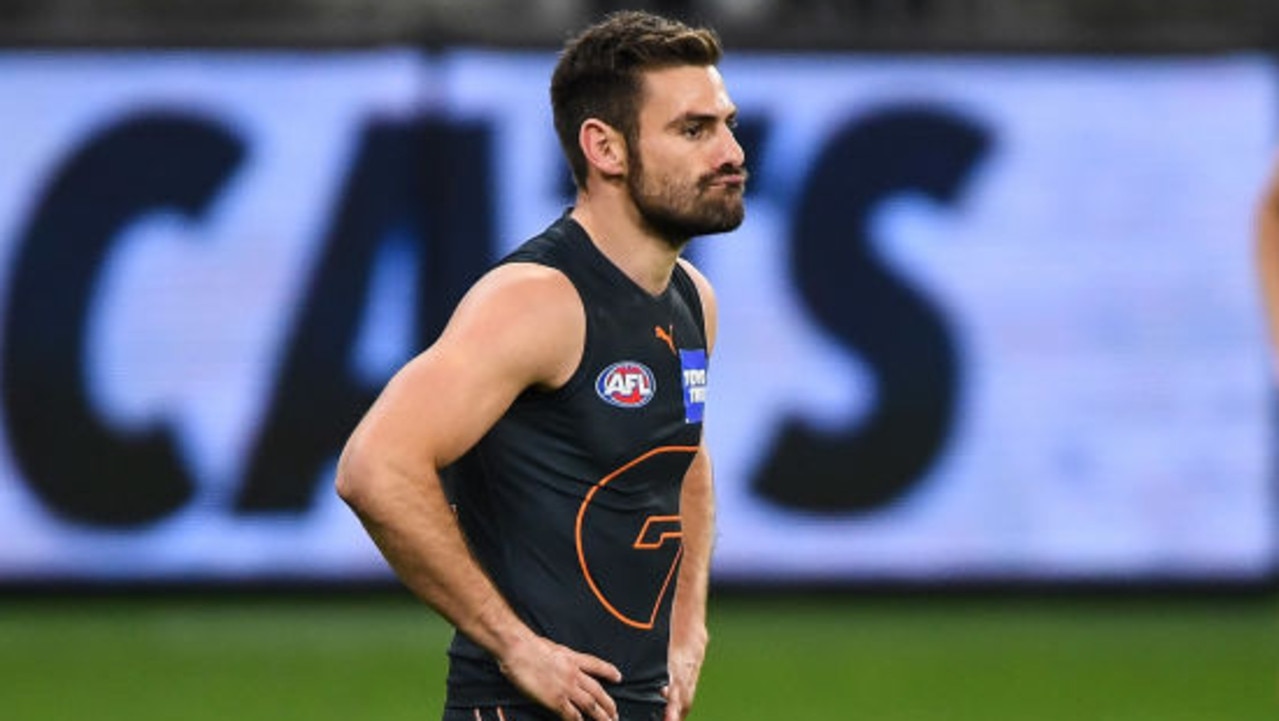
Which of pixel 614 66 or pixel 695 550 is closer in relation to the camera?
pixel 614 66

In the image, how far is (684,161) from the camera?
5.14 m

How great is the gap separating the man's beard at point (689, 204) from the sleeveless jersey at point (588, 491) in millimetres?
134

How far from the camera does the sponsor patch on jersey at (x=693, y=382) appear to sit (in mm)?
5234

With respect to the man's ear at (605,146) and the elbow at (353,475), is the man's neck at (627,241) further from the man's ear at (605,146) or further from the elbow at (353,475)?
the elbow at (353,475)

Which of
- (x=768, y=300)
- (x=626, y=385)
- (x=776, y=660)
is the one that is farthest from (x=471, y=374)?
(x=768, y=300)

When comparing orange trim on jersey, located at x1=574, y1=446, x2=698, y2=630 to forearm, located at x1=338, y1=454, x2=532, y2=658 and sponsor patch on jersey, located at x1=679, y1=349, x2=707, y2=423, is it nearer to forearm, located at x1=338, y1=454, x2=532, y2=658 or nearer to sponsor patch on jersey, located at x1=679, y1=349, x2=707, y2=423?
sponsor patch on jersey, located at x1=679, y1=349, x2=707, y2=423

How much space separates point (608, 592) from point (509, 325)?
547 mm

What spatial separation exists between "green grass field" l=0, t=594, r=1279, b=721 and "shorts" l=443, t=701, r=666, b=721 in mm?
4594

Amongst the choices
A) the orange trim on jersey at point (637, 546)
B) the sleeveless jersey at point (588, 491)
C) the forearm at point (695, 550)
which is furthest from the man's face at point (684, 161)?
the forearm at point (695, 550)

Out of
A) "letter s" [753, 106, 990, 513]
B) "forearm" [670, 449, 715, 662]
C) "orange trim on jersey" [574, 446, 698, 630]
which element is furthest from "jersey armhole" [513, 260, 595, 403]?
"letter s" [753, 106, 990, 513]

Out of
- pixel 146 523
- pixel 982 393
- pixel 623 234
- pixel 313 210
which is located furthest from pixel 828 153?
pixel 623 234

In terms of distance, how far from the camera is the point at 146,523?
39.8 ft

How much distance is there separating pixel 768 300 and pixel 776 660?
1.91 metres

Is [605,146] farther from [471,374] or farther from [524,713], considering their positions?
[524,713]
